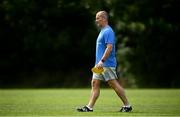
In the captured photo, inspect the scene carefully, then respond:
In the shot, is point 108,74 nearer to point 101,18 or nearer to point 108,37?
point 108,37

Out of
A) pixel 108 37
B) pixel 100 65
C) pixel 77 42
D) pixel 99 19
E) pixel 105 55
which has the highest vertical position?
pixel 99 19

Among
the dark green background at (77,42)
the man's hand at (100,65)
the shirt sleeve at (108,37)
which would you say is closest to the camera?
the man's hand at (100,65)

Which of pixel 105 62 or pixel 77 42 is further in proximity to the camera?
pixel 77 42

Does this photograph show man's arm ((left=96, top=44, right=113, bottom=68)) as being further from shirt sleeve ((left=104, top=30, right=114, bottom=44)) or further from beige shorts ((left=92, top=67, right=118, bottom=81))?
beige shorts ((left=92, top=67, right=118, bottom=81))

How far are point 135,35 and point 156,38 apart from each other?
1.31 m

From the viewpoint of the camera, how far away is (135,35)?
127 feet

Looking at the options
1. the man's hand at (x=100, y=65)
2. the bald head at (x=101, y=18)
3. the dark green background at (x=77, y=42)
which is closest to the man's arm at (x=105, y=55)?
the man's hand at (x=100, y=65)

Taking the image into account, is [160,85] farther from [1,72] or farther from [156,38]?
[1,72]

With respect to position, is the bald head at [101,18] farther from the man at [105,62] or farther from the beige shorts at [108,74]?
the beige shorts at [108,74]

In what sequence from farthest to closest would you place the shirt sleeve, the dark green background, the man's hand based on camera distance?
the dark green background < the shirt sleeve < the man's hand

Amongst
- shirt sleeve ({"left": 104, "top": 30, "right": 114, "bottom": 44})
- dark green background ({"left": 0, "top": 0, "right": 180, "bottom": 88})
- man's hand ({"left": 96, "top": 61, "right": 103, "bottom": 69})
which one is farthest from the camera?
dark green background ({"left": 0, "top": 0, "right": 180, "bottom": 88})

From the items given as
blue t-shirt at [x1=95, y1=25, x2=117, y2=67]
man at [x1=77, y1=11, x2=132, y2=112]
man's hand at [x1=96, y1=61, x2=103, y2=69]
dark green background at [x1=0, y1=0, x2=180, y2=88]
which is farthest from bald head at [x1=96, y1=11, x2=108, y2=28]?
dark green background at [x1=0, y1=0, x2=180, y2=88]

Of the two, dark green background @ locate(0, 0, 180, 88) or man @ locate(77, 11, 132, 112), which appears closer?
man @ locate(77, 11, 132, 112)

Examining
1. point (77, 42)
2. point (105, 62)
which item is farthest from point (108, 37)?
point (77, 42)
